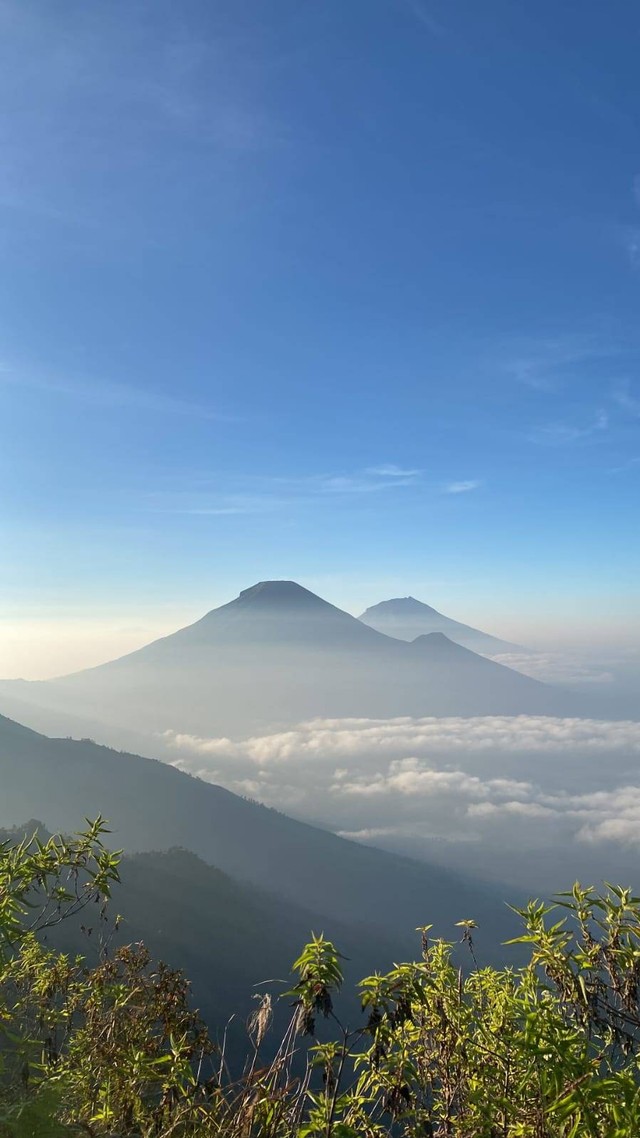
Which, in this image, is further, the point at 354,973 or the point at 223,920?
the point at 354,973

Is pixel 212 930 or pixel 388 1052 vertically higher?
pixel 388 1052

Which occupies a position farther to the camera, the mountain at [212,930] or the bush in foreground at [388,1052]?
the mountain at [212,930]

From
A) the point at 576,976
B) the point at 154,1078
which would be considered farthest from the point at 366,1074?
the point at 576,976

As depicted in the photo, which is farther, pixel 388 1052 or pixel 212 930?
pixel 212 930

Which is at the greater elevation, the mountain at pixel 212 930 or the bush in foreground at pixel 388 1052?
the bush in foreground at pixel 388 1052

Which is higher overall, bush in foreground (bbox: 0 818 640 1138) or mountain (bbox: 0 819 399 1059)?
bush in foreground (bbox: 0 818 640 1138)

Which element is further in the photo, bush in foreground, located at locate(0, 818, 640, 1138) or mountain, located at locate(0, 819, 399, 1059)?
mountain, located at locate(0, 819, 399, 1059)

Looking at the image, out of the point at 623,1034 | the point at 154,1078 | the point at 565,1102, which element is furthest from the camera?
the point at 154,1078

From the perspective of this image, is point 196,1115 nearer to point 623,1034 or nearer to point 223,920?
point 623,1034
